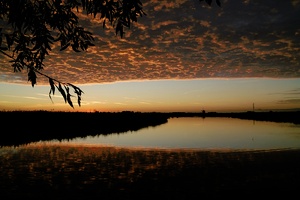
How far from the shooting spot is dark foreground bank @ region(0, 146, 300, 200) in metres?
14.0

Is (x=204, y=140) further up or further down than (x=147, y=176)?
further up

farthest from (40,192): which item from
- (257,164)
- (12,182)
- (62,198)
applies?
(257,164)

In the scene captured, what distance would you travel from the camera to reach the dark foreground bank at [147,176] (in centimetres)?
1403

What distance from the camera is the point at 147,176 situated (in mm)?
17484

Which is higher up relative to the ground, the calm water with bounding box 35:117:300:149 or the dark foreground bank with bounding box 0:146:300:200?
the calm water with bounding box 35:117:300:149

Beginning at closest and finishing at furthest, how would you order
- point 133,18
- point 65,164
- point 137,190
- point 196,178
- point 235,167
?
1. point 133,18
2. point 137,190
3. point 196,178
4. point 235,167
5. point 65,164

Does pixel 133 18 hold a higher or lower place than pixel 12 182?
higher

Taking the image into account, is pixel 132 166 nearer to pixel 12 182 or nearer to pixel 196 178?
pixel 196 178

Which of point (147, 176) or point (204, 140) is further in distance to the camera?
point (204, 140)

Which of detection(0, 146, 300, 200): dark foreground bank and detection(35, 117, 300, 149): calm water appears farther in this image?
detection(35, 117, 300, 149): calm water

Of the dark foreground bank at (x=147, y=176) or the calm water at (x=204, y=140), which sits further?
the calm water at (x=204, y=140)

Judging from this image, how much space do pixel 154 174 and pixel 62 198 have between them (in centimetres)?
609

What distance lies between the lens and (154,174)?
59.1ft

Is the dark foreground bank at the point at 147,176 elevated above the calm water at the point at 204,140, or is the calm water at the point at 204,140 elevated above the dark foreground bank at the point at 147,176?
the calm water at the point at 204,140
